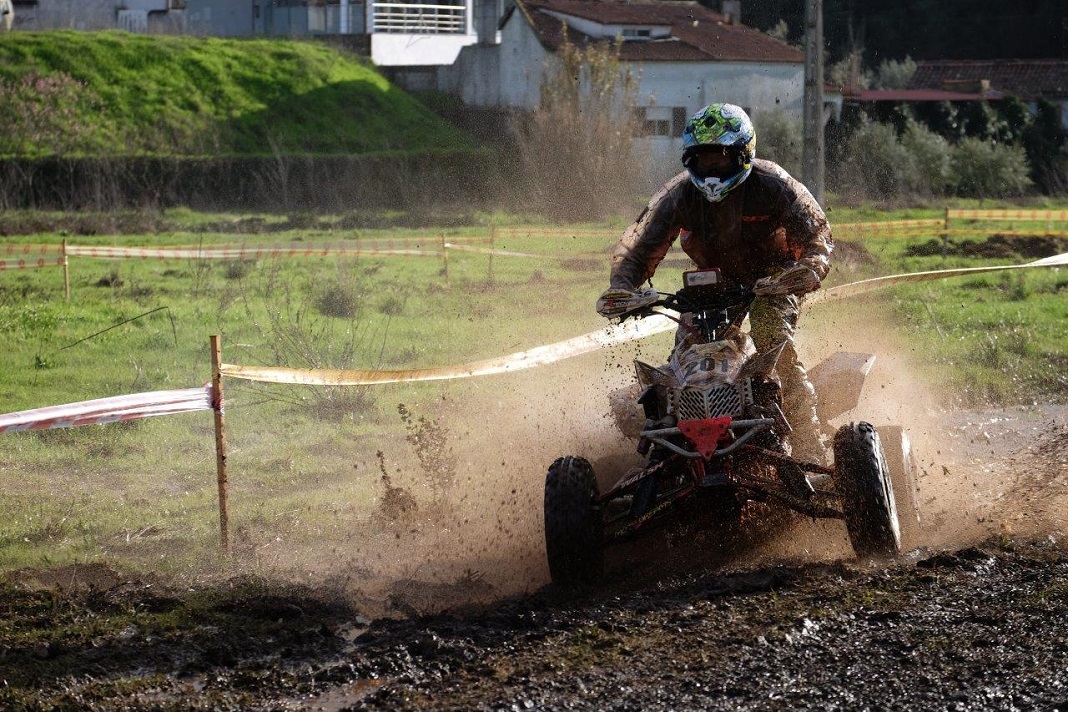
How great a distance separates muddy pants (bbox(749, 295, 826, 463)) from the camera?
7734 mm

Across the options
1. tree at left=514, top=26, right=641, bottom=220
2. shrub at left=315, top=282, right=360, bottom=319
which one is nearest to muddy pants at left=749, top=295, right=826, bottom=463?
shrub at left=315, top=282, right=360, bottom=319

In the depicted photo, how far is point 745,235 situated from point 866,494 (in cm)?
191

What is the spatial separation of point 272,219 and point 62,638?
25121 mm

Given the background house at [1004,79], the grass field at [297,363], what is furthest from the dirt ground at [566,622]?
the background house at [1004,79]

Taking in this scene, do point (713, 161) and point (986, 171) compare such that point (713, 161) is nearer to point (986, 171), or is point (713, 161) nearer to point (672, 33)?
point (986, 171)

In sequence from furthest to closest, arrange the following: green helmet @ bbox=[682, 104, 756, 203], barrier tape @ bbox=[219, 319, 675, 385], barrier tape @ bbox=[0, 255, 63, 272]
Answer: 1. barrier tape @ bbox=[0, 255, 63, 272]
2. barrier tape @ bbox=[219, 319, 675, 385]
3. green helmet @ bbox=[682, 104, 756, 203]

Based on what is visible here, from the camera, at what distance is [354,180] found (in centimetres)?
3722

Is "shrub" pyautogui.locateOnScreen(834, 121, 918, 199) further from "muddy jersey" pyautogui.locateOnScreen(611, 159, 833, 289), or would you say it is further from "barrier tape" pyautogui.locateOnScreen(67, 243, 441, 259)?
"muddy jersey" pyautogui.locateOnScreen(611, 159, 833, 289)

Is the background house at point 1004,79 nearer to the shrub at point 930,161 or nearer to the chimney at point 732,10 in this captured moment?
the chimney at point 732,10

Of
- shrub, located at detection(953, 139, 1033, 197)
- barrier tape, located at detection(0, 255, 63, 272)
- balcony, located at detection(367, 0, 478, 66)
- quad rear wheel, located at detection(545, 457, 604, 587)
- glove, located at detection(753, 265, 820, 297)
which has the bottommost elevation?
quad rear wheel, located at detection(545, 457, 604, 587)

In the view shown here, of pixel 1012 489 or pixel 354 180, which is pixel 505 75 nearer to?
pixel 354 180

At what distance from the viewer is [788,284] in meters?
7.27

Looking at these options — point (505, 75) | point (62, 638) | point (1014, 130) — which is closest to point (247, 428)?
point (62, 638)

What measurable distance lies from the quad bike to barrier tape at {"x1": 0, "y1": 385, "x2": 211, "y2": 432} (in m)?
2.23
